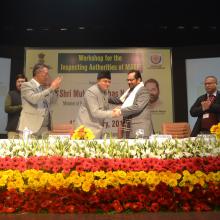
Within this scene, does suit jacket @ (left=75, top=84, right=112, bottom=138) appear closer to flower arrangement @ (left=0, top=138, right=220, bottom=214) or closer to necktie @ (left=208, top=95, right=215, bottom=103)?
flower arrangement @ (left=0, top=138, right=220, bottom=214)

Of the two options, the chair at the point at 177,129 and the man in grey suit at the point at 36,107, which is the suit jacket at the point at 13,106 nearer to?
the man in grey suit at the point at 36,107

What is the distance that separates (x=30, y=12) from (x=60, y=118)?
1984 millimetres

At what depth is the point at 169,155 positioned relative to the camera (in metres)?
3.12

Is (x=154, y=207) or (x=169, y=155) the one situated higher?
(x=169, y=155)

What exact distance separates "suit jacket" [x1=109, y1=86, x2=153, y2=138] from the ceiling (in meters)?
2.76

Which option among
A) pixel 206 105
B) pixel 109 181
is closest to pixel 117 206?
pixel 109 181

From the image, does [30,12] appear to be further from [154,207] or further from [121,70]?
[154,207]

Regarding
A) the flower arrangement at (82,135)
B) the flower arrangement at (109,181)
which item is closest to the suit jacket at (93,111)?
the flower arrangement at (82,135)

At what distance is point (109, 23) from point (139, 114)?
3.29 metres

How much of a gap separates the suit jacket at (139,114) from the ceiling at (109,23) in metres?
2.76

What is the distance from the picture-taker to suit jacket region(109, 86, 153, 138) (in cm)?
398

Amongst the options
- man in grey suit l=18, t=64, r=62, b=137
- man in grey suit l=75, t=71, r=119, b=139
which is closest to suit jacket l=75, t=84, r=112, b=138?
man in grey suit l=75, t=71, r=119, b=139

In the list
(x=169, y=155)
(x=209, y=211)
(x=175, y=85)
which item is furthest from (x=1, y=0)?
(x=209, y=211)

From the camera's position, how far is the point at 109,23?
22.6 feet
